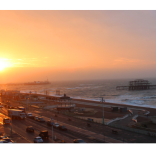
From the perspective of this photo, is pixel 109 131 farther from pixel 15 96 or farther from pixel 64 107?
pixel 15 96

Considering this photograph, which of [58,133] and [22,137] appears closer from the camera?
[22,137]

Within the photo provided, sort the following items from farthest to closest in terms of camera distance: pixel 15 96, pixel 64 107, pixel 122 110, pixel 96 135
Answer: pixel 15 96, pixel 64 107, pixel 122 110, pixel 96 135

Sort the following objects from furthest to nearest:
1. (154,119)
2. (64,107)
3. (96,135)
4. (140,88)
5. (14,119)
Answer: (140,88) → (64,107) → (14,119) → (154,119) → (96,135)

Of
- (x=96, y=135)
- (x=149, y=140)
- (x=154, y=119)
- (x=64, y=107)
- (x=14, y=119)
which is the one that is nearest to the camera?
(x=149, y=140)

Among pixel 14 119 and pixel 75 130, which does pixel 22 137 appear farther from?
pixel 14 119

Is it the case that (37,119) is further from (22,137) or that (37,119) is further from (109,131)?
(109,131)

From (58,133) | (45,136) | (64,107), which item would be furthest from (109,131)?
(64,107)

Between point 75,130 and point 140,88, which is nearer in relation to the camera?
point 75,130

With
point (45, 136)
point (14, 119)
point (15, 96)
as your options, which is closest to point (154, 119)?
point (45, 136)

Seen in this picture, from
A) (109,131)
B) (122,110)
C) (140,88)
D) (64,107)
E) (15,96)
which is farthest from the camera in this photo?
(140,88)
